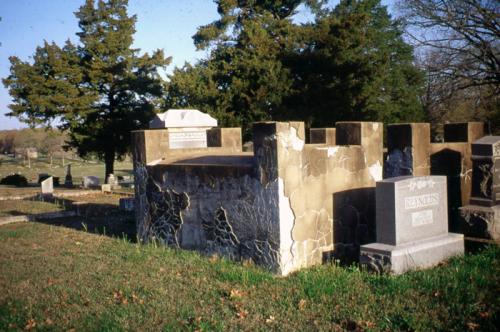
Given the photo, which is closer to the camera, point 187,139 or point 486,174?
point 486,174

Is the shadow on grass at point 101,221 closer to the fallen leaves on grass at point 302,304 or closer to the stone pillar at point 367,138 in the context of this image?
the stone pillar at point 367,138

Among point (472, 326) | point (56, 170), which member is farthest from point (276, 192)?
point (56, 170)

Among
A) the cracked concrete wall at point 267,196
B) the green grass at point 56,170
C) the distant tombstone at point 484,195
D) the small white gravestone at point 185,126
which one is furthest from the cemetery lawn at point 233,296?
the green grass at point 56,170

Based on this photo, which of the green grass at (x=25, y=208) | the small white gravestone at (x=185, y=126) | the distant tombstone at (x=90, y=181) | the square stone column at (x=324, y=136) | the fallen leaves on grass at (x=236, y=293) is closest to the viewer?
the fallen leaves on grass at (x=236, y=293)

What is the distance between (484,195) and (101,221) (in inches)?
376

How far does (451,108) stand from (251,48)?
11004mm

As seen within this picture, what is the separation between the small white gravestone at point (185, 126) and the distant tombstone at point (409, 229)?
5.37 meters

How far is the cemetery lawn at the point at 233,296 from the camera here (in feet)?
16.6

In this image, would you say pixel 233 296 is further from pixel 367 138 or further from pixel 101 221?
pixel 101 221

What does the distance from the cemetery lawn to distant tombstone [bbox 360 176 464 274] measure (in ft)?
0.85

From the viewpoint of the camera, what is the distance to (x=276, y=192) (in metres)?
7.29

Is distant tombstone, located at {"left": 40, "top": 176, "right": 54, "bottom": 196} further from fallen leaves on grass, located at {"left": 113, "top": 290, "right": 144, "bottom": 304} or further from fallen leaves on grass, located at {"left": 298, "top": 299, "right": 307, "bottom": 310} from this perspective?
fallen leaves on grass, located at {"left": 298, "top": 299, "right": 307, "bottom": 310}

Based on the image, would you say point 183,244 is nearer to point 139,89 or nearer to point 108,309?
point 108,309

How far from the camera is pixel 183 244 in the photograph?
9.04 meters
